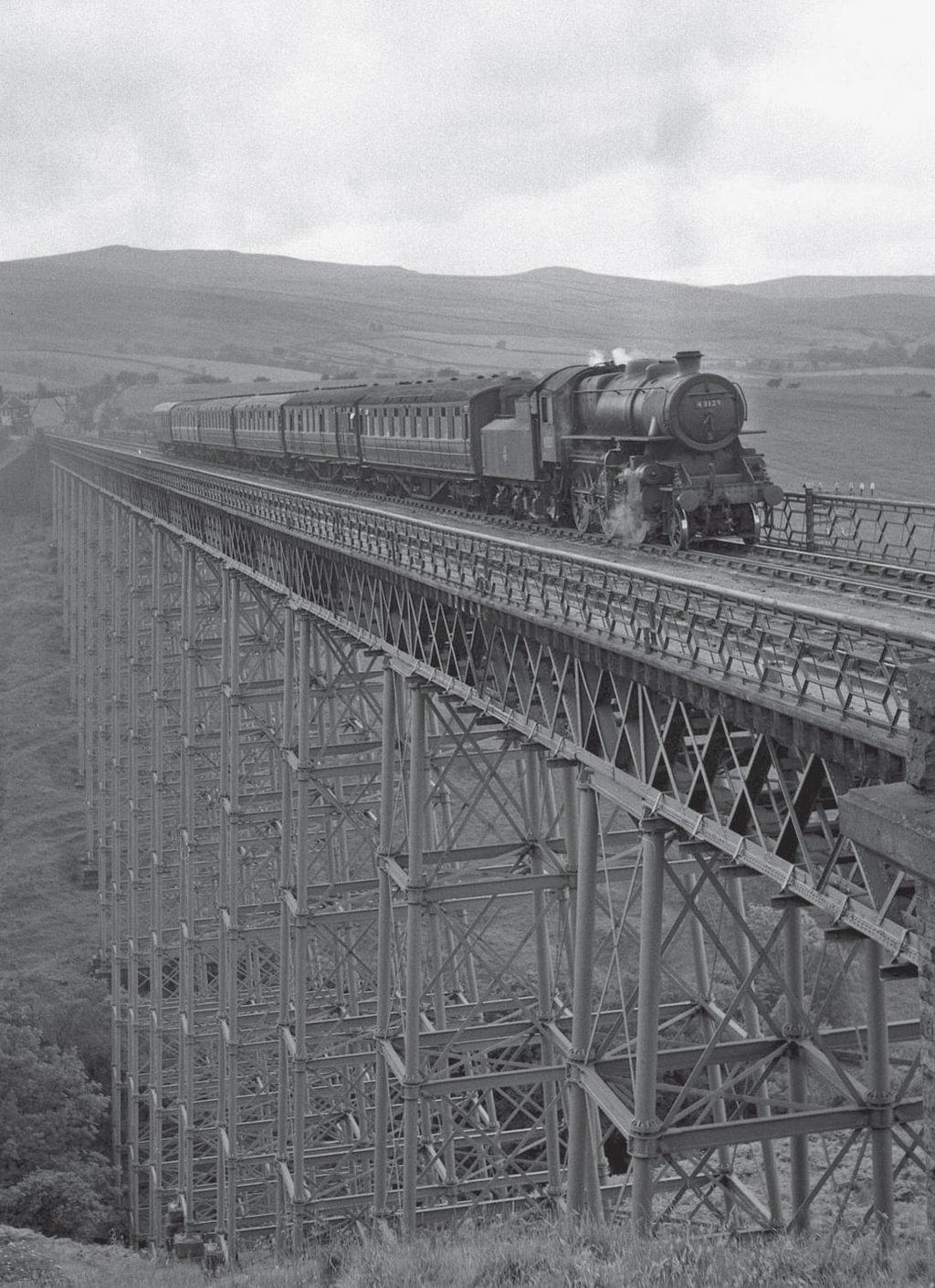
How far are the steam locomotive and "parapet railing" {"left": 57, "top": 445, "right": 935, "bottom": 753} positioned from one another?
4.12 meters

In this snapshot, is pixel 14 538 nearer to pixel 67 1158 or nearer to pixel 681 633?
pixel 67 1158

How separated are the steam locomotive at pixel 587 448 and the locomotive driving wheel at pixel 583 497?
29 millimetres

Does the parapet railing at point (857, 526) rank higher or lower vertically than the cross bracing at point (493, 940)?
higher

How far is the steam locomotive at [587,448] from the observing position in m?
19.5

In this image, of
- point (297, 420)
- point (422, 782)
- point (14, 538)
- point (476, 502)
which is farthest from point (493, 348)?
point (422, 782)

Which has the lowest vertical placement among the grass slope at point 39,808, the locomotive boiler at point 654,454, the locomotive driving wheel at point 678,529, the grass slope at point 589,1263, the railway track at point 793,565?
the grass slope at point 39,808

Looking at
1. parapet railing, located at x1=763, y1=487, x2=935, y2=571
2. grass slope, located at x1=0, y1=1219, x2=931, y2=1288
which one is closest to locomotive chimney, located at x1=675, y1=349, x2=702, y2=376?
parapet railing, located at x1=763, y1=487, x2=935, y2=571

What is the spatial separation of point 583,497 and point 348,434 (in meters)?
13.3

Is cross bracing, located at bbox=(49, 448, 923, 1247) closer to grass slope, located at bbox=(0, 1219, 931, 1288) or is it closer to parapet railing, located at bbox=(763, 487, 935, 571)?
grass slope, located at bbox=(0, 1219, 931, 1288)

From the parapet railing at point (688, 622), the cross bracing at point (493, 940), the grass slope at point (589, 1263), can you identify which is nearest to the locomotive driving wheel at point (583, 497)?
the cross bracing at point (493, 940)

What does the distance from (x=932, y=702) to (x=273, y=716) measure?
1092 inches

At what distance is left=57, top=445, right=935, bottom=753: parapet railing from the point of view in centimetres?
816

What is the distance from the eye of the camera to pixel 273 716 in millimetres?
33812

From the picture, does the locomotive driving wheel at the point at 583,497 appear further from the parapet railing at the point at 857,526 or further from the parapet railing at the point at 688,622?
the parapet railing at the point at 688,622
